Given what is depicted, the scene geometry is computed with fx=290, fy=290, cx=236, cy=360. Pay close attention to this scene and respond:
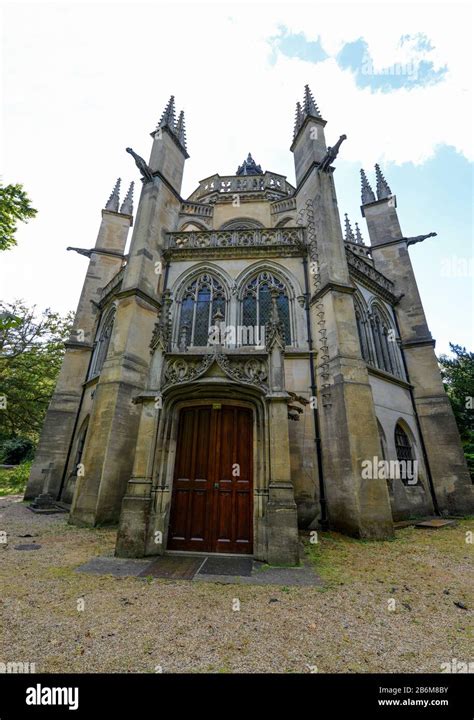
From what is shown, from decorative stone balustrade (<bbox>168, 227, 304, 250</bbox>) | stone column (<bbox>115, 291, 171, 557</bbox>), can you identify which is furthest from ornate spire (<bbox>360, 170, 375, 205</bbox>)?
stone column (<bbox>115, 291, 171, 557</bbox>)

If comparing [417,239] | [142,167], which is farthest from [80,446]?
[417,239]

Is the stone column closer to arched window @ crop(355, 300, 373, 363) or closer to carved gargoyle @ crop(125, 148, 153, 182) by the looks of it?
arched window @ crop(355, 300, 373, 363)

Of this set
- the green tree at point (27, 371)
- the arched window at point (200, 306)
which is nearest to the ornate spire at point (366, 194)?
the arched window at point (200, 306)

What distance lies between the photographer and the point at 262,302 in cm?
1165

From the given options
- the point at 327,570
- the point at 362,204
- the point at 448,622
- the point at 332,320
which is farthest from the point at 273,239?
the point at 448,622

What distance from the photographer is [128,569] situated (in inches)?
195

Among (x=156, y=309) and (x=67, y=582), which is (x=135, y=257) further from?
(x=67, y=582)

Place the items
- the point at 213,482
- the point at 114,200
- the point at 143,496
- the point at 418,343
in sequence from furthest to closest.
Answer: the point at 114,200 → the point at 418,343 → the point at 213,482 → the point at 143,496

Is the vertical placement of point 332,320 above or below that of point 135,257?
below

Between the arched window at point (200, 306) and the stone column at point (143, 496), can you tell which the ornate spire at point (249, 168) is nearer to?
the arched window at point (200, 306)

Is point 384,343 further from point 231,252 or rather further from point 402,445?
point 231,252

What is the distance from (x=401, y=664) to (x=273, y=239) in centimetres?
1284

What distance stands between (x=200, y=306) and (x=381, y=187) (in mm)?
13493
